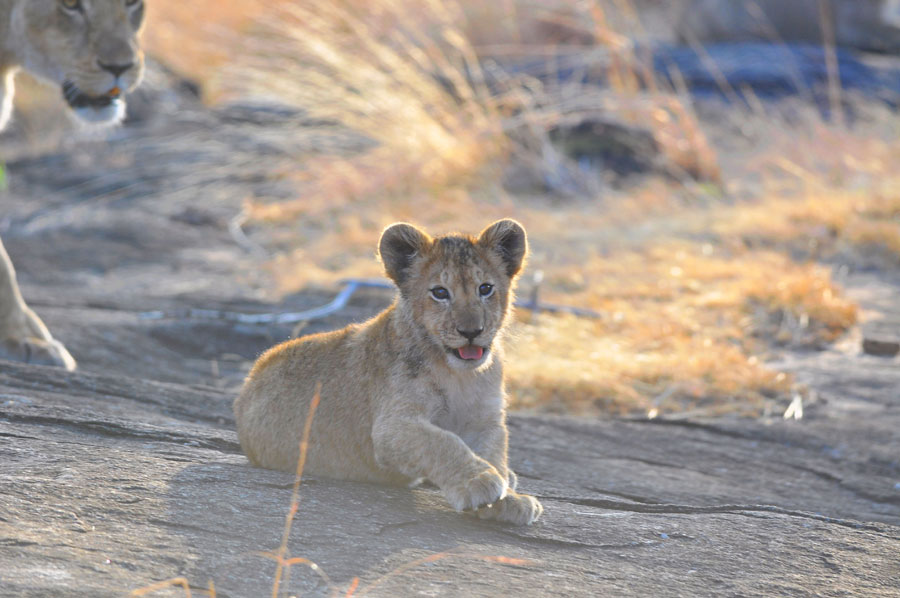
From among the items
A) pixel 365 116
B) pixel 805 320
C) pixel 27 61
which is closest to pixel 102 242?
pixel 365 116

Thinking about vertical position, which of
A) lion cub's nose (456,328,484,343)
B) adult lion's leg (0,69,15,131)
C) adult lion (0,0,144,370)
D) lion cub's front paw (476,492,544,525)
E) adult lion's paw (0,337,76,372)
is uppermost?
adult lion (0,0,144,370)

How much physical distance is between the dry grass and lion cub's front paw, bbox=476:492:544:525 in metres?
2.66

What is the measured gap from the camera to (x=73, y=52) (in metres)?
5.72

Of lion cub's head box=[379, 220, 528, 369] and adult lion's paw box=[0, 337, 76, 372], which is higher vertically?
lion cub's head box=[379, 220, 528, 369]

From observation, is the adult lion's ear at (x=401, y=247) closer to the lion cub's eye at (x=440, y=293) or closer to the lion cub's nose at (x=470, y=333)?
the lion cub's eye at (x=440, y=293)

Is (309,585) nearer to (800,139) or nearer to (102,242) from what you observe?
(102,242)

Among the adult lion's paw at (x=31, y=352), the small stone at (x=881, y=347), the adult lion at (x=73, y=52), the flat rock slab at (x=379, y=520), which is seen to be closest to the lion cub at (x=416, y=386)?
the flat rock slab at (x=379, y=520)

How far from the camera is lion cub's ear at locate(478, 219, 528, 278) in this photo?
158 inches

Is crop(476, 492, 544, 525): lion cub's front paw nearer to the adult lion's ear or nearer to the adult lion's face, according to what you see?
the adult lion's ear

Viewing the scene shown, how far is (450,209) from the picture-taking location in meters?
10.1

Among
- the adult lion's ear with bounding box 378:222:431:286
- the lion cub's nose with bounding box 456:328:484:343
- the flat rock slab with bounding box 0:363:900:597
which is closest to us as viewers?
the flat rock slab with bounding box 0:363:900:597

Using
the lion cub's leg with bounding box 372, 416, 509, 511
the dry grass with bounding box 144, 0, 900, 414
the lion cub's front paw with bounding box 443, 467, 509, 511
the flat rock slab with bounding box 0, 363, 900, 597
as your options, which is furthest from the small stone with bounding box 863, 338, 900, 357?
the lion cub's front paw with bounding box 443, 467, 509, 511

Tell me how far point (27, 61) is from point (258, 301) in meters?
2.68

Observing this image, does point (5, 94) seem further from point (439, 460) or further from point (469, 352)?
point (439, 460)
